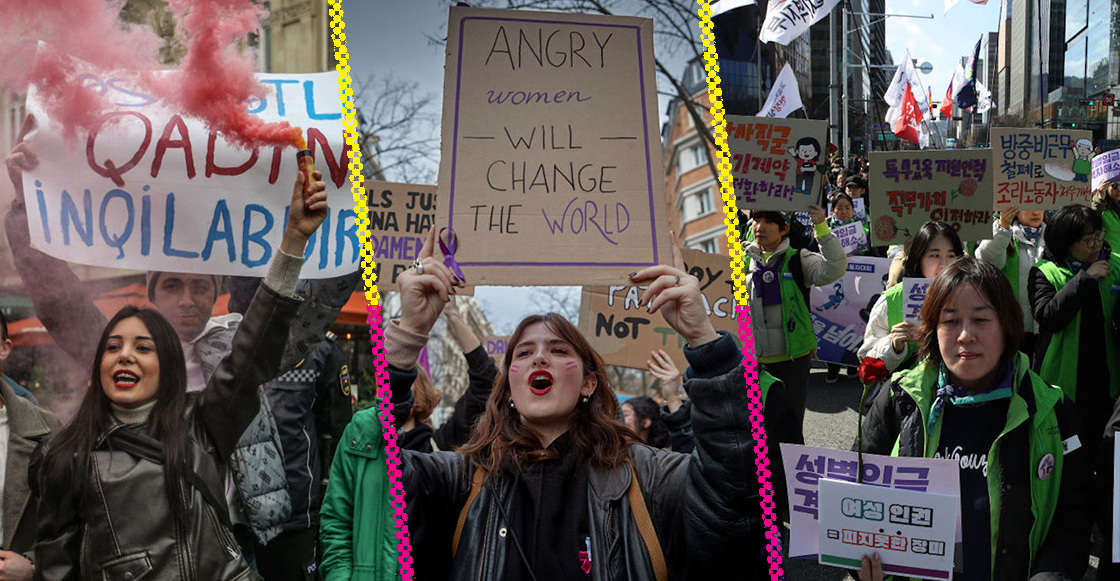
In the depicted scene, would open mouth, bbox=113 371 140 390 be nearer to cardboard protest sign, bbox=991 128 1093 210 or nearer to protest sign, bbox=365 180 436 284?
protest sign, bbox=365 180 436 284

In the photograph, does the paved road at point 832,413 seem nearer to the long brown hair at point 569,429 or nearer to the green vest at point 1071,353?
the green vest at point 1071,353

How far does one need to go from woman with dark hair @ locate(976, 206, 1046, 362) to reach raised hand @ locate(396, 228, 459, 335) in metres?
4.44

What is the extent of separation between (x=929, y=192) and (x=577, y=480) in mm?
4169

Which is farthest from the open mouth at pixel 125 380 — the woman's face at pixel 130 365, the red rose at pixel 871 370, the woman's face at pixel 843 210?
the woman's face at pixel 843 210

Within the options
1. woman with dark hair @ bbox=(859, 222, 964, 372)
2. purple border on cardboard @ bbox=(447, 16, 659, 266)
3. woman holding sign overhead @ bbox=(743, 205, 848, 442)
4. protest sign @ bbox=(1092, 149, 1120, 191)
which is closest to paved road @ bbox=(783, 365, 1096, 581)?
woman holding sign overhead @ bbox=(743, 205, 848, 442)

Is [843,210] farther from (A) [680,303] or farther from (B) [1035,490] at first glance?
(A) [680,303]

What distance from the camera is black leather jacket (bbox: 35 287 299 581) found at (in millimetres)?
2658

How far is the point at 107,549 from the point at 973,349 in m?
2.51

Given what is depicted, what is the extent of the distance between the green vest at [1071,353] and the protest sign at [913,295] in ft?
4.87

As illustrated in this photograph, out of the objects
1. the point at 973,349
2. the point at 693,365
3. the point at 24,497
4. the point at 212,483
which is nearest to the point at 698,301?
the point at 693,365

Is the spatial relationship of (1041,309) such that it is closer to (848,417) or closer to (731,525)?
(848,417)

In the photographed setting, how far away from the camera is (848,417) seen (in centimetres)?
862

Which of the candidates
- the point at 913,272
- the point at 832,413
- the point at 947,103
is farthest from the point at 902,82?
the point at 913,272

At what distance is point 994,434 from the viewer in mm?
3068
